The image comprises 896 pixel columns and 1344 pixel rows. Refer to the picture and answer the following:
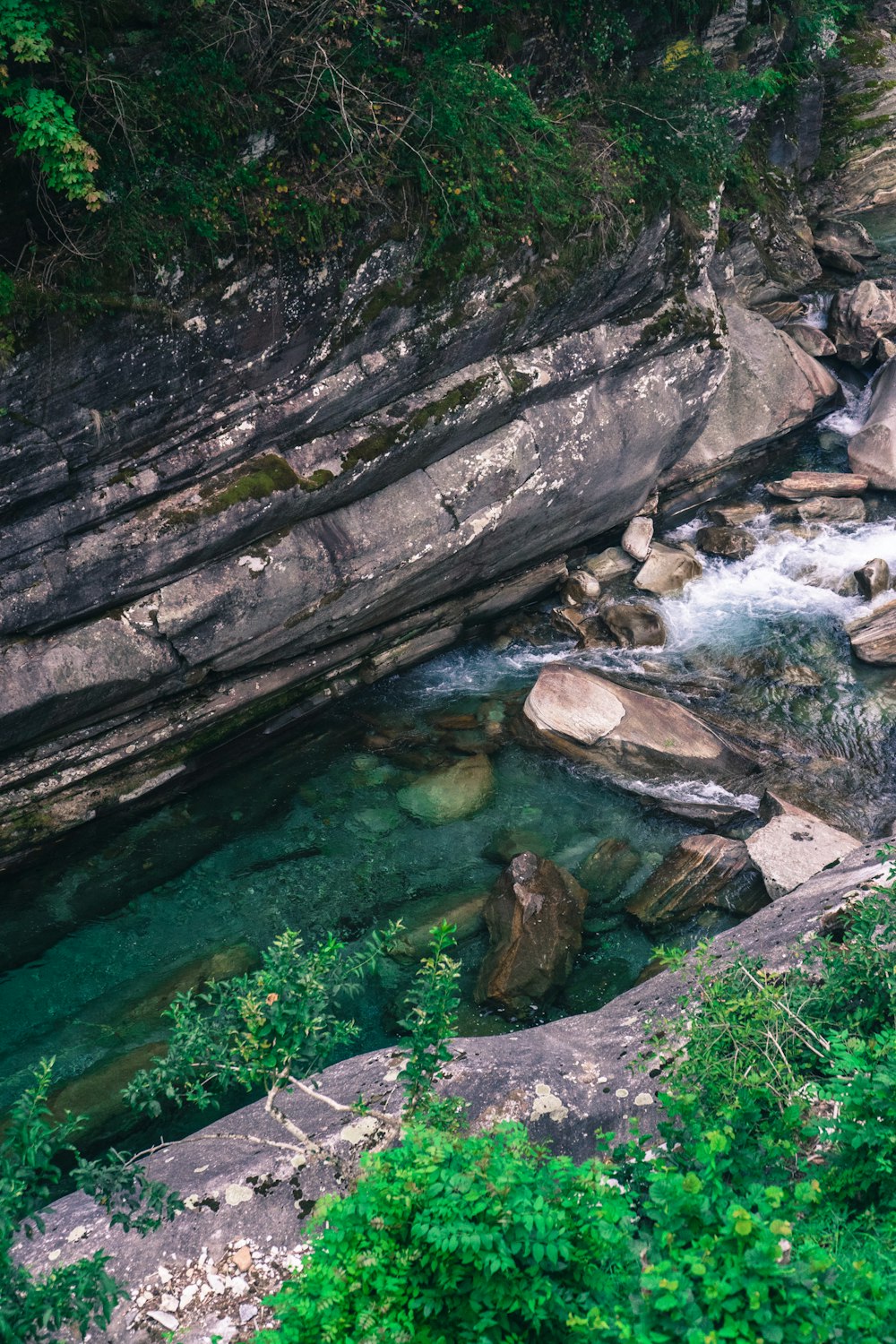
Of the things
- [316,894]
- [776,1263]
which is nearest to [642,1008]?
[776,1263]

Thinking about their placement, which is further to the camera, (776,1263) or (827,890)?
(827,890)

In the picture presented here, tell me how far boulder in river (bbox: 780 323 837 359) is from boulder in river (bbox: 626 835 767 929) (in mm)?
10837

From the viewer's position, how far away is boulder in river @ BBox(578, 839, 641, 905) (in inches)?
397

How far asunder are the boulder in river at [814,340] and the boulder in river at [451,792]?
1073 centimetres

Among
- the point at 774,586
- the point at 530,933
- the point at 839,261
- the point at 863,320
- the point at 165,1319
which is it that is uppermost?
the point at 839,261

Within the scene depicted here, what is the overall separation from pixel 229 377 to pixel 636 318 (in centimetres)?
629

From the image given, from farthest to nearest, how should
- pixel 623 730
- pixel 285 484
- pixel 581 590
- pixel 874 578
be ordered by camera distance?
pixel 581 590, pixel 874 578, pixel 623 730, pixel 285 484

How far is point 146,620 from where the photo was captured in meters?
9.96

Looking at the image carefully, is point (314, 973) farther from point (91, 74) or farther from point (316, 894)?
point (91, 74)

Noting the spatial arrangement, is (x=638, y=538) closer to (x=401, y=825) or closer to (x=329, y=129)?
(x=401, y=825)

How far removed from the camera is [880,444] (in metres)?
14.6

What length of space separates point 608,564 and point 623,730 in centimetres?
368

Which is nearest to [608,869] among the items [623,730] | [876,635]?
[623,730]

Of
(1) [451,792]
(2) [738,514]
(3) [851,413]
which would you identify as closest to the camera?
(1) [451,792]
